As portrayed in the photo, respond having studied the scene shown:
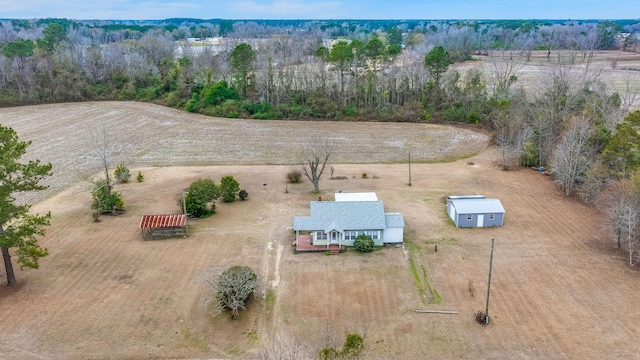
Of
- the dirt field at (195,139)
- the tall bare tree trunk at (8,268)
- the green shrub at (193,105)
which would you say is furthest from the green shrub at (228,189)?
the green shrub at (193,105)

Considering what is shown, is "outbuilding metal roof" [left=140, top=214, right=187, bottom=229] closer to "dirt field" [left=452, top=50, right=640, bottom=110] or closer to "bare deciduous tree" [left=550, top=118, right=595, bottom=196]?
"bare deciduous tree" [left=550, top=118, right=595, bottom=196]

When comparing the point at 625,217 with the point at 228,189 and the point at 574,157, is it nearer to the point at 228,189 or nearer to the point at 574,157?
the point at 574,157

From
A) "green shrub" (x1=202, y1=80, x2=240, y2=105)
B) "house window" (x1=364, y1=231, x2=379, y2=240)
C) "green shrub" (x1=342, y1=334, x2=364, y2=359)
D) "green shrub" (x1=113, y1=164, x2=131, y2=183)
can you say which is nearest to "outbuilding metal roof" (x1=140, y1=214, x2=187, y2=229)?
"green shrub" (x1=113, y1=164, x2=131, y2=183)

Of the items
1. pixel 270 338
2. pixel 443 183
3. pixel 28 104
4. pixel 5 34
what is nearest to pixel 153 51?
pixel 28 104

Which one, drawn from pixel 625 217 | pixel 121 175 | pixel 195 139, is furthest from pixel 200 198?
pixel 625 217

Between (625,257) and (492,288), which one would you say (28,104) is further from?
(625,257)

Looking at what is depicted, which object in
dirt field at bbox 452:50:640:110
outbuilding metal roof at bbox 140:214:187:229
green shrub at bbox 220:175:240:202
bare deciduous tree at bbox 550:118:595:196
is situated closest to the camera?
outbuilding metal roof at bbox 140:214:187:229
